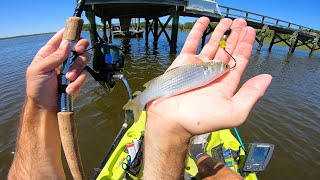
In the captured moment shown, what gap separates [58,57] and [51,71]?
0.25 meters

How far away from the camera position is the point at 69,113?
2.18 m

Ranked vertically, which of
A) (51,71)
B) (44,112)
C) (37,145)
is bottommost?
(37,145)

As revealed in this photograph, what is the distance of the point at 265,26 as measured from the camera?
1149 inches

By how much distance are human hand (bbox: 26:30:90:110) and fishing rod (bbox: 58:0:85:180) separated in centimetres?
5

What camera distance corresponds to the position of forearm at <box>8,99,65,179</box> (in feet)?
8.21

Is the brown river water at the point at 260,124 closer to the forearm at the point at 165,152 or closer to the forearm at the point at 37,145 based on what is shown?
the forearm at the point at 37,145

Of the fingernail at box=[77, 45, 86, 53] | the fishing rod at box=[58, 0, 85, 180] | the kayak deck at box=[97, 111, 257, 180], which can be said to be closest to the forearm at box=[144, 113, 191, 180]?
the fishing rod at box=[58, 0, 85, 180]

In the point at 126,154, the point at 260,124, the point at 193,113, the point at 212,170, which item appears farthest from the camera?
the point at 260,124

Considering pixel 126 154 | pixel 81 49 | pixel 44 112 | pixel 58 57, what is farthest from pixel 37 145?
pixel 126 154

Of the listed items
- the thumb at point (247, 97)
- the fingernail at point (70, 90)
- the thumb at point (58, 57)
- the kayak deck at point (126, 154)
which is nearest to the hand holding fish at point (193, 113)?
the thumb at point (247, 97)

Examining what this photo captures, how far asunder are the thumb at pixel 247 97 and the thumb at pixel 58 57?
156cm

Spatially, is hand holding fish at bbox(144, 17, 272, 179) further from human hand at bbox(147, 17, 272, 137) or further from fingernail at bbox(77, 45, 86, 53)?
fingernail at bbox(77, 45, 86, 53)

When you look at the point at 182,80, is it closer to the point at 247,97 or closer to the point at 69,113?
the point at 247,97

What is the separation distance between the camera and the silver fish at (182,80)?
97.5 inches
